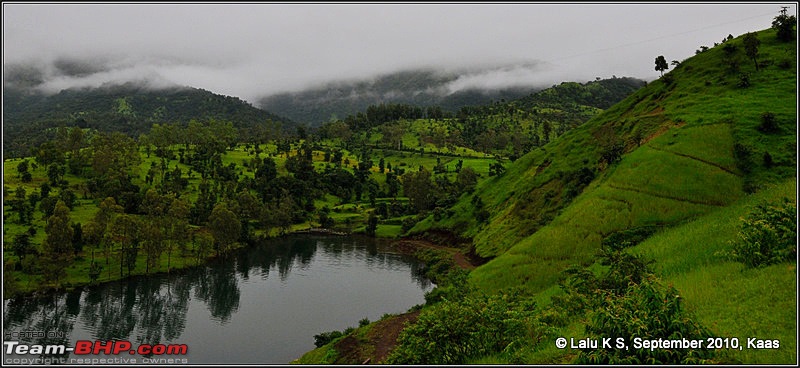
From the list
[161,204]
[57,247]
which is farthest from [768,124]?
[161,204]

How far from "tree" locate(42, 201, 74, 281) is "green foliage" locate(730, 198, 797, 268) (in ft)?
335

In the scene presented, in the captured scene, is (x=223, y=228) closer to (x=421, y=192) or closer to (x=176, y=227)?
(x=176, y=227)

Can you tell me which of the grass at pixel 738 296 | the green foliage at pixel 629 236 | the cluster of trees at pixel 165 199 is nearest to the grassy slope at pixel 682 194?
the grass at pixel 738 296

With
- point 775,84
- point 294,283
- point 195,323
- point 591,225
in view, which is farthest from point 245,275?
point 775,84

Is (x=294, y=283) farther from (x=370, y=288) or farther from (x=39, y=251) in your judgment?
(x=39, y=251)

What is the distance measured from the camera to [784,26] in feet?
277

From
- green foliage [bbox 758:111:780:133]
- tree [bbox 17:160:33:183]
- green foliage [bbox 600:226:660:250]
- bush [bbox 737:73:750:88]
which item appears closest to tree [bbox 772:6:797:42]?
bush [bbox 737:73:750:88]

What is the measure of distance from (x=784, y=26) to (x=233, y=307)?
11692cm

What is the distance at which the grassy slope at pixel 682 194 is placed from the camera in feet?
61.2

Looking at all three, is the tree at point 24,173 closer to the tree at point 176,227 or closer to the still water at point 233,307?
the tree at point 176,227

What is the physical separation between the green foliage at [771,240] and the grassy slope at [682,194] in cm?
74

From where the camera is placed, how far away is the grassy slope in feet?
61.2

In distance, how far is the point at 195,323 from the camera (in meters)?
70.4

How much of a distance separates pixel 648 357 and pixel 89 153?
629 feet
